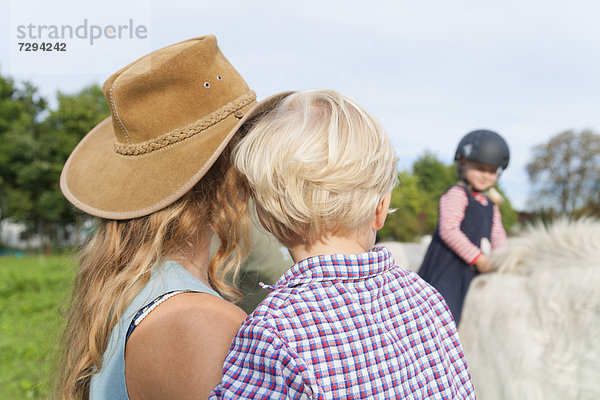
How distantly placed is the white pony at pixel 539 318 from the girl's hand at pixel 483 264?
1.7 inches

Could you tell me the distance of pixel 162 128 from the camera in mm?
1321

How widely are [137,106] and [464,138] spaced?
8.71ft

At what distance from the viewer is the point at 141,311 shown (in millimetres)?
1126

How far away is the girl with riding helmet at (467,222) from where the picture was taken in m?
2.81

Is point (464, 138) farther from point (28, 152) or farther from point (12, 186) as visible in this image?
point (12, 186)

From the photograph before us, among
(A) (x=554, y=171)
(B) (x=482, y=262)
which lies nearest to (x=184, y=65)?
(B) (x=482, y=262)

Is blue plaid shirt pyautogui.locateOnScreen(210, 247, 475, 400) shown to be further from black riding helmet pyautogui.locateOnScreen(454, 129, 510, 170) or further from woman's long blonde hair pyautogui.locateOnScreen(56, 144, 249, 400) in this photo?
black riding helmet pyautogui.locateOnScreen(454, 129, 510, 170)

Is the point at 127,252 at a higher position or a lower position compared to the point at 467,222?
higher

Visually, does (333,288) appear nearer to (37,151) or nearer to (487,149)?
(487,149)

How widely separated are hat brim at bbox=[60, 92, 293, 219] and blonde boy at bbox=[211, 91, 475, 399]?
0.08 m

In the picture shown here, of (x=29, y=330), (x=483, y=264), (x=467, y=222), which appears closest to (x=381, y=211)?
(x=483, y=264)

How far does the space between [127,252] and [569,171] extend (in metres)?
32.7

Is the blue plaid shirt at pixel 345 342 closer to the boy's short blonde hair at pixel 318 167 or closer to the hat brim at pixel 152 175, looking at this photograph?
the boy's short blonde hair at pixel 318 167

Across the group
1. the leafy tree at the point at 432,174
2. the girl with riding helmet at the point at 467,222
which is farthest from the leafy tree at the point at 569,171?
the girl with riding helmet at the point at 467,222
